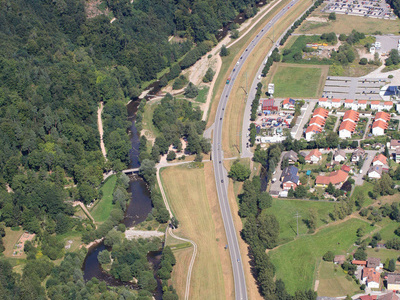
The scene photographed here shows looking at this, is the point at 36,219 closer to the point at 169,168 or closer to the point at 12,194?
the point at 12,194

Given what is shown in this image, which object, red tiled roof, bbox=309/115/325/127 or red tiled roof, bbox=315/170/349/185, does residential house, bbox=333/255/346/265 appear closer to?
red tiled roof, bbox=315/170/349/185

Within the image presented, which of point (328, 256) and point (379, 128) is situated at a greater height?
point (379, 128)

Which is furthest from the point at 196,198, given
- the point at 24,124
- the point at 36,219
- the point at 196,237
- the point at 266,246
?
the point at 24,124

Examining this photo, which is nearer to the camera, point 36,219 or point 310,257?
point 310,257

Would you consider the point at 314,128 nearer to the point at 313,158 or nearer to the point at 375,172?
the point at 313,158

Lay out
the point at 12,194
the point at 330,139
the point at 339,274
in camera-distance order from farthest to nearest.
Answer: the point at 330,139
the point at 12,194
the point at 339,274

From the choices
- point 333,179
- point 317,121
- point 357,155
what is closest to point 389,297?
point 333,179

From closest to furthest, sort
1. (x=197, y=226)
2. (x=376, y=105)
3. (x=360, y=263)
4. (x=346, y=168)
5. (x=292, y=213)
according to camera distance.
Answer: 1. (x=360, y=263)
2. (x=292, y=213)
3. (x=197, y=226)
4. (x=346, y=168)
5. (x=376, y=105)
